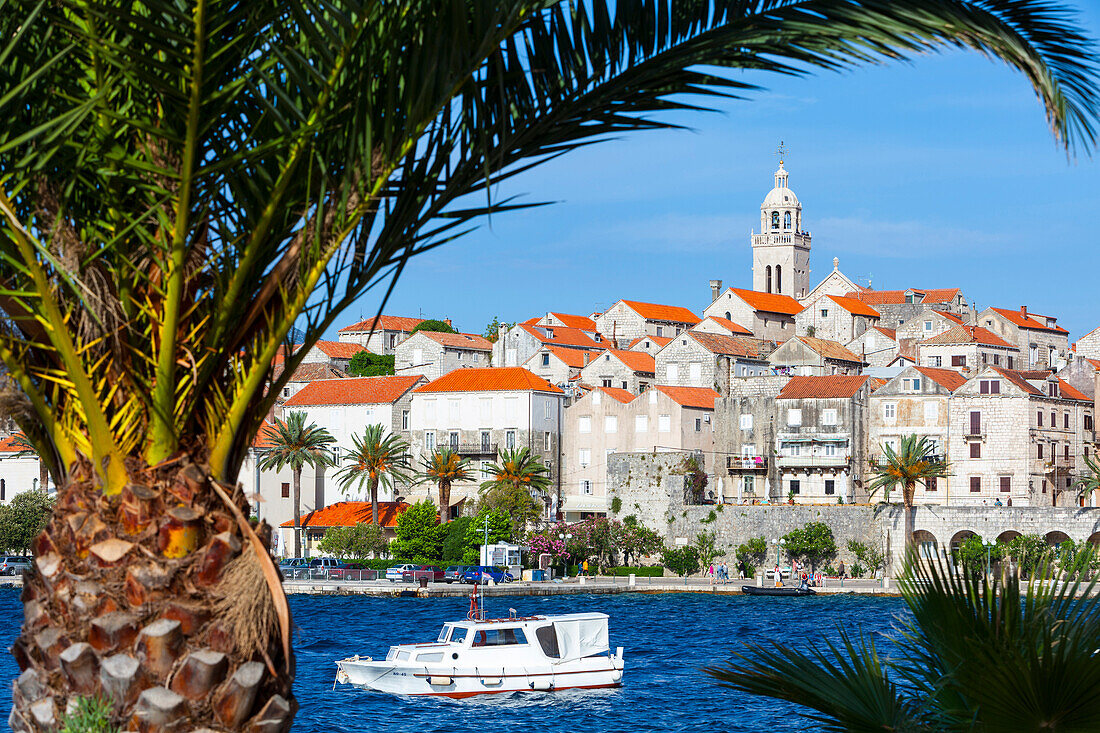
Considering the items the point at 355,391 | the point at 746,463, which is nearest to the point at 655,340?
the point at 746,463

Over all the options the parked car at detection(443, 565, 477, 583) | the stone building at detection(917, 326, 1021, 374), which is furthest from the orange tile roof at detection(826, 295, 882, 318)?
the parked car at detection(443, 565, 477, 583)

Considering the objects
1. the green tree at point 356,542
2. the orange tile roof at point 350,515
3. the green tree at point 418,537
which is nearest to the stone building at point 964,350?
the green tree at point 418,537

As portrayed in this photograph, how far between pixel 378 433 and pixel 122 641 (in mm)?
81348

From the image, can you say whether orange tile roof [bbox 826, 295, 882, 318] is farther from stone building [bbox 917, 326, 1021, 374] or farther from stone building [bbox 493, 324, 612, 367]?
stone building [bbox 493, 324, 612, 367]

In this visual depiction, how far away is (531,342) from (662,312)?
17.9m

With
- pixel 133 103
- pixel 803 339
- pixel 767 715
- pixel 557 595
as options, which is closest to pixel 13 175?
pixel 133 103

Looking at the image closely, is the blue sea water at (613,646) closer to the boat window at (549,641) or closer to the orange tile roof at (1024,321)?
the boat window at (549,641)

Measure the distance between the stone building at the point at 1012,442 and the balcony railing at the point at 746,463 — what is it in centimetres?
1119

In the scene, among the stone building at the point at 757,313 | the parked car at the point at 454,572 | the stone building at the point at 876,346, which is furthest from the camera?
the stone building at the point at 757,313

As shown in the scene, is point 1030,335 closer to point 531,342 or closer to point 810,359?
point 810,359

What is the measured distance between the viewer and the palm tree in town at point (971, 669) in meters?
5.91

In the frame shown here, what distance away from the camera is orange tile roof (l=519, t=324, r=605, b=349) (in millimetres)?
108812

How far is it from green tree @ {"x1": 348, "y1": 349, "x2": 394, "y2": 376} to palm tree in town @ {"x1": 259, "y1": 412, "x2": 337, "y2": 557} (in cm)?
2770

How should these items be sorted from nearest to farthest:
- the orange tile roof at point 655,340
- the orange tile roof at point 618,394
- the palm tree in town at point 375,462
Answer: the palm tree in town at point 375,462
the orange tile roof at point 618,394
the orange tile roof at point 655,340
